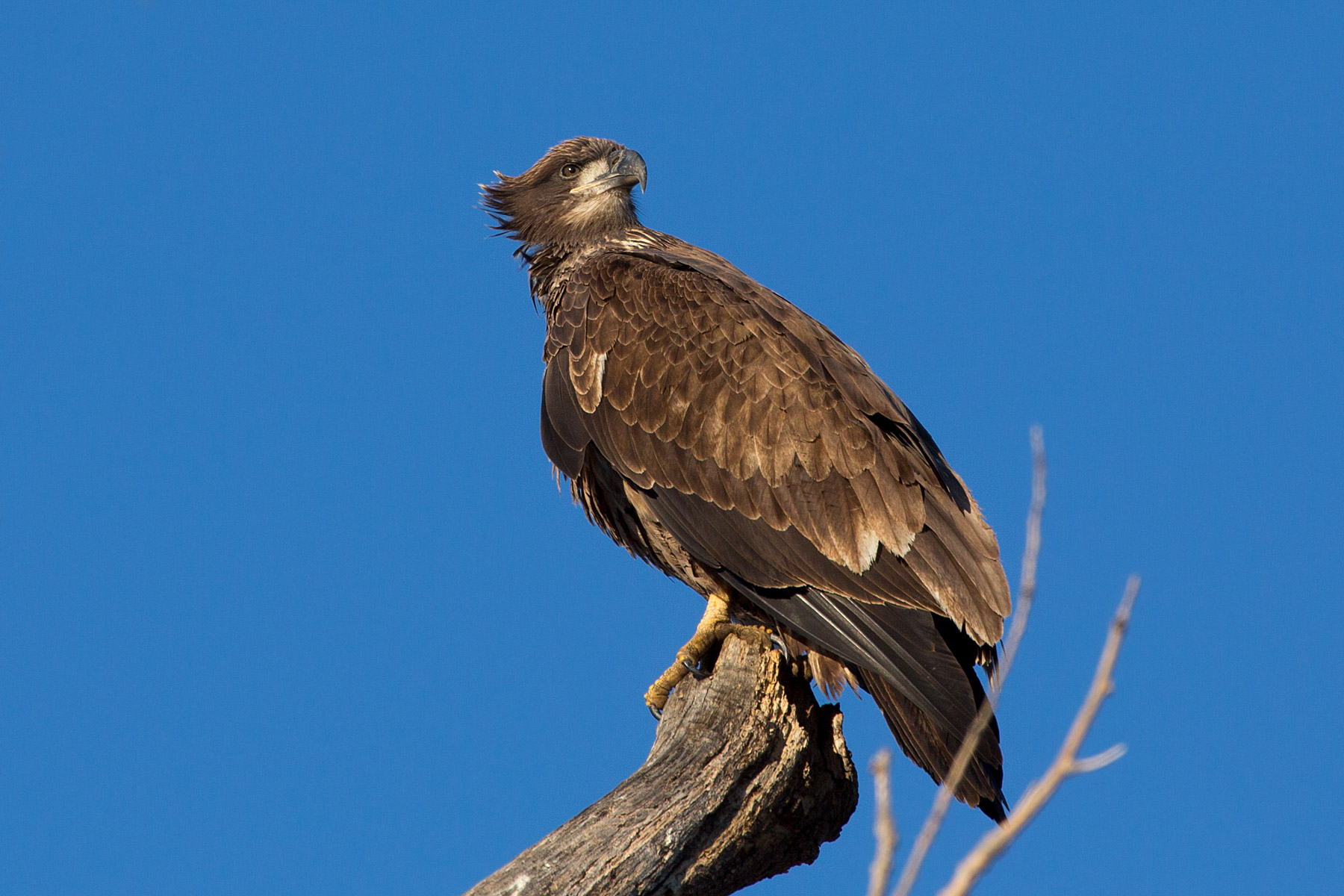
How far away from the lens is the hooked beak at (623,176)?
769 cm

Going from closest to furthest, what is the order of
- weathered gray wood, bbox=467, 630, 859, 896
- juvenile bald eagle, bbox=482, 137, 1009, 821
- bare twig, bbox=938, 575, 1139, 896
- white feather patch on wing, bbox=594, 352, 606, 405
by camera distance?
bare twig, bbox=938, 575, 1139, 896 → weathered gray wood, bbox=467, 630, 859, 896 → juvenile bald eagle, bbox=482, 137, 1009, 821 → white feather patch on wing, bbox=594, 352, 606, 405

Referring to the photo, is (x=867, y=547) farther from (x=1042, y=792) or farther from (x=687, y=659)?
(x=1042, y=792)

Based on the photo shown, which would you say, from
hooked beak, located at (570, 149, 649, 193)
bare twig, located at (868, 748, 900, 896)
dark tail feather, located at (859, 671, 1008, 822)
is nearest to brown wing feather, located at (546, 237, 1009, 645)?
dark tail feather, located at (859, 671, 1008, 822)

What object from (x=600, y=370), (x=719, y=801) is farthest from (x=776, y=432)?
(x=719, y=801)

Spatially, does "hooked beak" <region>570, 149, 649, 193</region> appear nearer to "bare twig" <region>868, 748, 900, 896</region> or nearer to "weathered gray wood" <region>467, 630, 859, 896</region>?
"weathered gray wood" <region>467, 630, 859, 896</region>

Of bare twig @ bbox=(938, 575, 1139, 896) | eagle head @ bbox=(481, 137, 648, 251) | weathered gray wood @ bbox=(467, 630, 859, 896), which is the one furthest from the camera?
eagle head @ bbox=(481, 137, 648, 251)

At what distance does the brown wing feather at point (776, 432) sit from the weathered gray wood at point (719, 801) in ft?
1.91

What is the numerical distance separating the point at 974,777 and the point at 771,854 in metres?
0.86

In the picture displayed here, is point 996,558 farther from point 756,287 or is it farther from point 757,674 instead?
point 756,287

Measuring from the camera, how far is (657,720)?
19.4 feet

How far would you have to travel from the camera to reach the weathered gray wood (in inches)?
178

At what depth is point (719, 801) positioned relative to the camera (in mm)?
4977

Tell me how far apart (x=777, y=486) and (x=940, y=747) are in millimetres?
1365

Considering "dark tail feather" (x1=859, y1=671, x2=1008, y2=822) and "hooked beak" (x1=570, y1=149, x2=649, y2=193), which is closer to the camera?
"dark tail feather" (x1=859, y1=671, x2=1008, y2=822)
